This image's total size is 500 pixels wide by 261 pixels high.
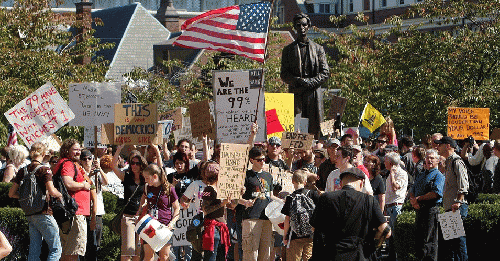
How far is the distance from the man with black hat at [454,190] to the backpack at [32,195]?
5120 mm

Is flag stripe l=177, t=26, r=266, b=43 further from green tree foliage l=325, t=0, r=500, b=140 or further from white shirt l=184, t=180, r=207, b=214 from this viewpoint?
green tree foliage l=325, t=0, r=500, b=140

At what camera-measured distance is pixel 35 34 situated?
89.7 ft

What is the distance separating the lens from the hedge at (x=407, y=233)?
1323cm

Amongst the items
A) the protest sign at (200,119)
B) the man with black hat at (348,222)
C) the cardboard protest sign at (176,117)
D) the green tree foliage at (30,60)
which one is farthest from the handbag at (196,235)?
the green tree foliage at (30,60)

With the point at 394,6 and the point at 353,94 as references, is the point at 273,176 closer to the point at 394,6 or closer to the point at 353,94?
the point at 353,94

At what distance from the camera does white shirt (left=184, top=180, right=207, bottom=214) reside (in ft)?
38.8

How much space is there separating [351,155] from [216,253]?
207 cm

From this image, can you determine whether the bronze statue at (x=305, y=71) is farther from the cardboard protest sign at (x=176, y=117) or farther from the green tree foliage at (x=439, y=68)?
the green tree foliage at (x=439, y=68)

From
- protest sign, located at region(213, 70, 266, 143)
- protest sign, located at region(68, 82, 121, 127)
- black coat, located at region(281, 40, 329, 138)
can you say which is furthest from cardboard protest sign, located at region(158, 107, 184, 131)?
protest sign, located at region(213, 70, 266, 143)

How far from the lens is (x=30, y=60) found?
25.4 metres

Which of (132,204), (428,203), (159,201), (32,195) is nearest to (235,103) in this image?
(132,204)

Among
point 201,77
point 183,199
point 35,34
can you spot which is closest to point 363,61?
point 201,77

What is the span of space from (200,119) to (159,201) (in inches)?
124

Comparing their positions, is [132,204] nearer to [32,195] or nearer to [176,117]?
[32,195]
